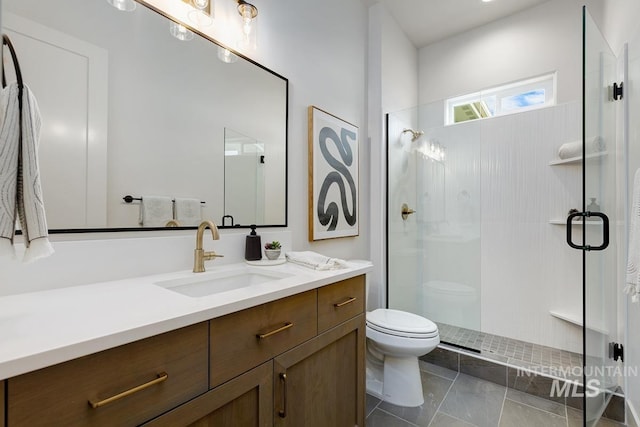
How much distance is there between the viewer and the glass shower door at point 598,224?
1.36 metres

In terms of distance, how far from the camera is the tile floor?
1656mm

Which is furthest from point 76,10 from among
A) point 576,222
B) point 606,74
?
point 576,222

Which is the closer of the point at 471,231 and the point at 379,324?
the point at 379,324

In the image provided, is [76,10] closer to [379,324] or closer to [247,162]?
[247,162]

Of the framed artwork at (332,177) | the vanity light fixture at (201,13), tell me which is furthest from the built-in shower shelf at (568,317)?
the vanity light fixture at (201,13)

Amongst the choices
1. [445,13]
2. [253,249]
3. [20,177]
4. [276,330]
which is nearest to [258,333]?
[276,330]

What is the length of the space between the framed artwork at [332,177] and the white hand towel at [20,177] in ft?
4.47

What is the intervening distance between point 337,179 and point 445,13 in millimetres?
1960

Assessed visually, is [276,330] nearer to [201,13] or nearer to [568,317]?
[201,13]

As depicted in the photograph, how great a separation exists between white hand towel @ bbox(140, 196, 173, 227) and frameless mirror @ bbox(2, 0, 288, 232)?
18 mm

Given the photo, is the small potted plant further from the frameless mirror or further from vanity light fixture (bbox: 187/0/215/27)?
vanity light fixture (bbox: 187/0/215/27)

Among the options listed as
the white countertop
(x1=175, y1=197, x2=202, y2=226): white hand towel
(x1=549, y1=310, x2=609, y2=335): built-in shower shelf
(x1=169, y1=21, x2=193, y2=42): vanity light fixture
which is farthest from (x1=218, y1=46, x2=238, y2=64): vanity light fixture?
(x1=549, y1=310, x2=609, y2=335): built-in shower shelf

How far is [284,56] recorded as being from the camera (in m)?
1.75

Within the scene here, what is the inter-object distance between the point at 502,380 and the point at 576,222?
1.28 metres
